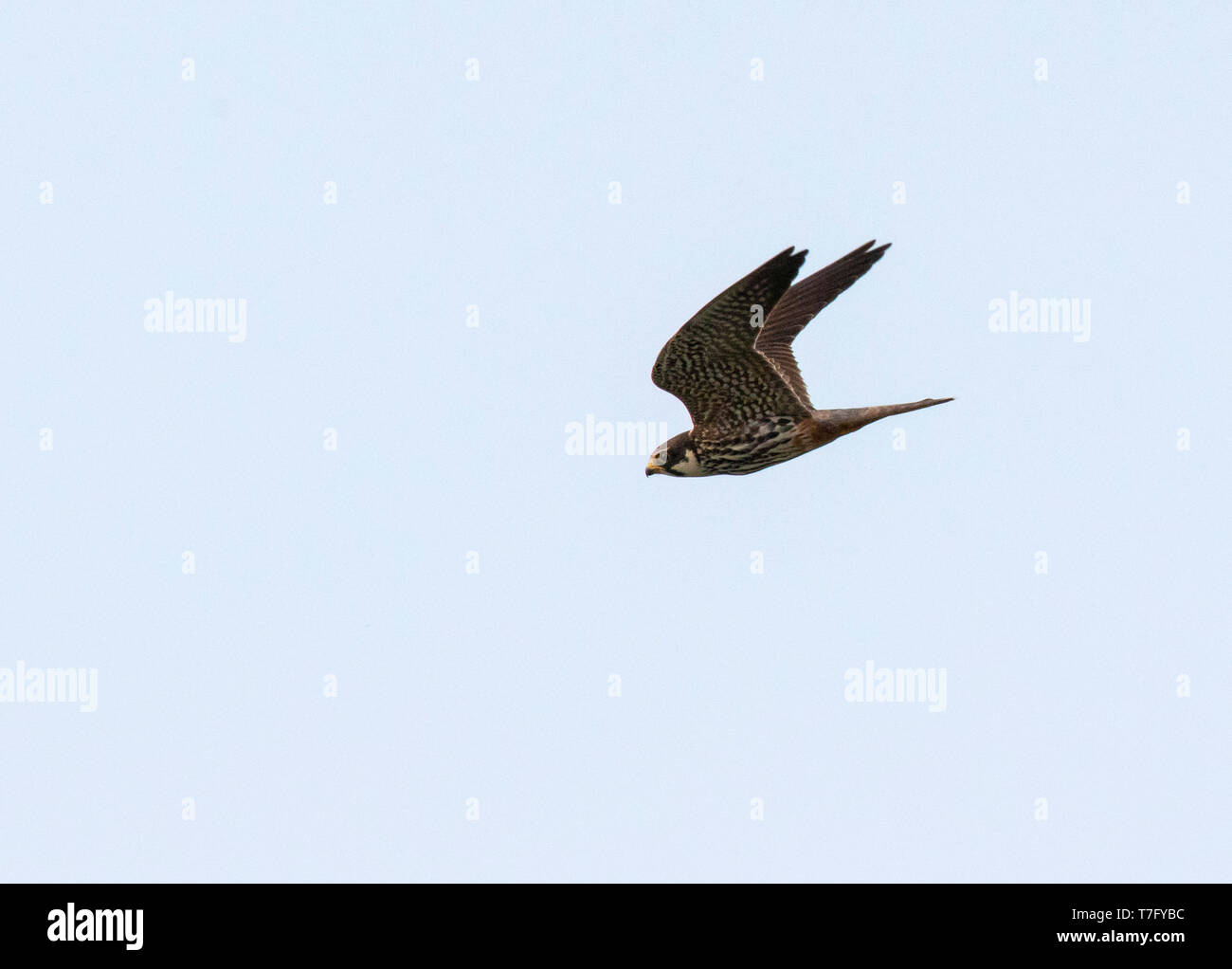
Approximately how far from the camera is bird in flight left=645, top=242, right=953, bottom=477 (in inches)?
489

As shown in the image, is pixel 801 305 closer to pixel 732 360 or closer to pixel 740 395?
pixel 740 395

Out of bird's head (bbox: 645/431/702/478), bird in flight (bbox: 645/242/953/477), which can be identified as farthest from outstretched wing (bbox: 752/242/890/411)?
bird's head (bbox: 645/431/702/478)

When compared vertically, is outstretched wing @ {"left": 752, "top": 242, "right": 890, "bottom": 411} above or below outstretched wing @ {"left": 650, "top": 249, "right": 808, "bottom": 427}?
above

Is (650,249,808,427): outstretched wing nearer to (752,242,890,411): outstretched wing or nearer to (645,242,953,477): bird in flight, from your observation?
(645,242,953,477): bird in flight

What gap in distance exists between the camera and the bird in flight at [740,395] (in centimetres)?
1243

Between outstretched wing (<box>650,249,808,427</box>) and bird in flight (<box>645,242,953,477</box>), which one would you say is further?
bird in flight (<box>645,242,953,477</box>)

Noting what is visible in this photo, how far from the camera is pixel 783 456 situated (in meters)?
14.1

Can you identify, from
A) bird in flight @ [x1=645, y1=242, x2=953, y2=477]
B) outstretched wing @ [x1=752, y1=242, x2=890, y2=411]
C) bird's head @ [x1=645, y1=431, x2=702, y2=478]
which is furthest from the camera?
outstretched wing @ [x1=752, y1=242, x2=890, y2=411]

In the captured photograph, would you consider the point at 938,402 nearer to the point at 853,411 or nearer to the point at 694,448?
the point at 853,411

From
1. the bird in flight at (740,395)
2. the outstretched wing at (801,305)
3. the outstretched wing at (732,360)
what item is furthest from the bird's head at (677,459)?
the outstretched wing at (801,305)

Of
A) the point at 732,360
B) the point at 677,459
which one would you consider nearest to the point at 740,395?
the point at 732,360

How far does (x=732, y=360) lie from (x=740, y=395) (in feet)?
1.64
